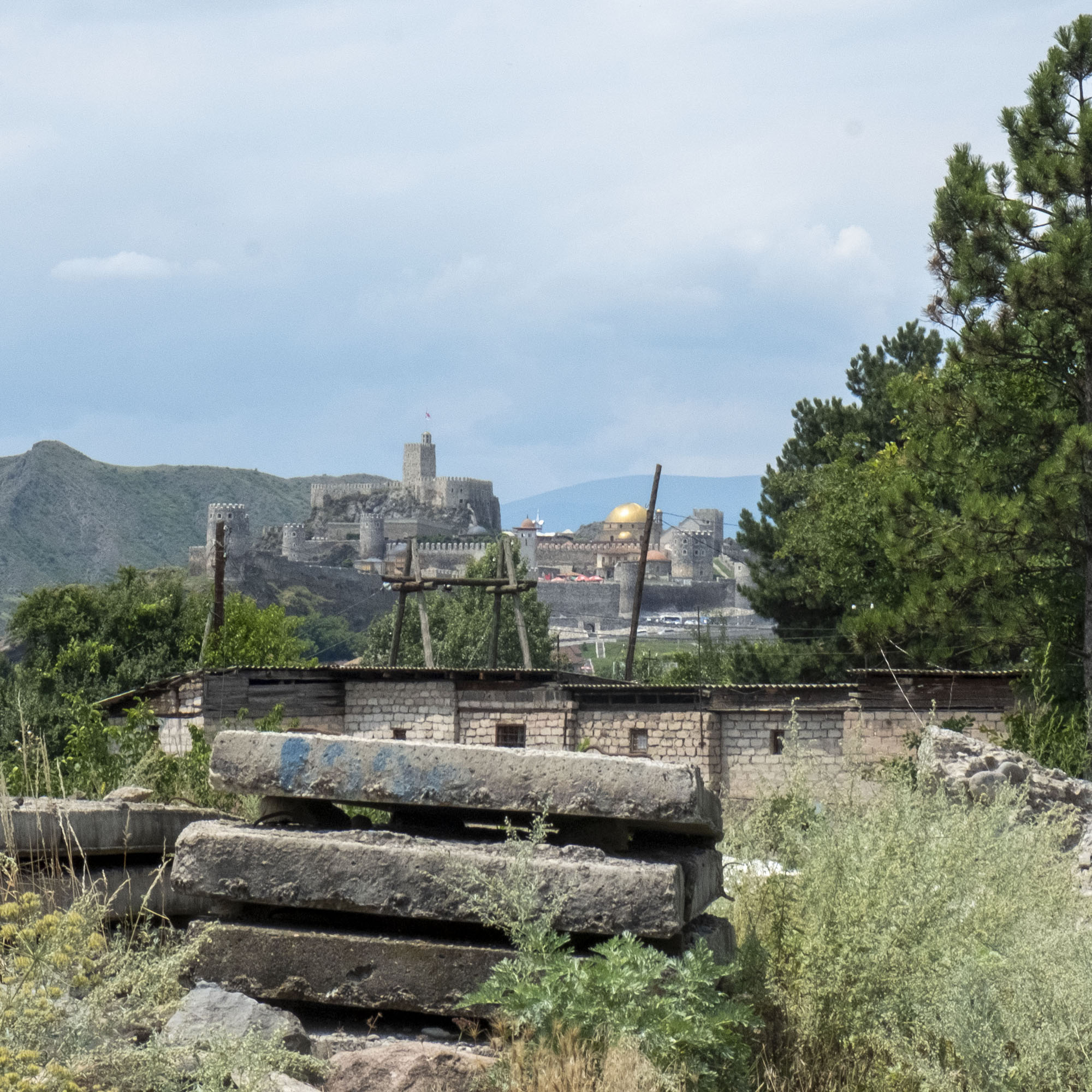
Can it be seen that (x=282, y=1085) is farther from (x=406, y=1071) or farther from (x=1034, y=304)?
(x=1034, y=304)

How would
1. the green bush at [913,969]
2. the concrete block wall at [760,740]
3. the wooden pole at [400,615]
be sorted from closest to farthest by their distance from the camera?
the green bush at [913,969], the concrete block wall at [760,740], the wooden pole at [400,615]

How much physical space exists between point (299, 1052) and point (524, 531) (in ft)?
417

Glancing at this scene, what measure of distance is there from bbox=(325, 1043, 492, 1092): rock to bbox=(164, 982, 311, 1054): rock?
0.17 metres

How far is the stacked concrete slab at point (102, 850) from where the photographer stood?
5.16m

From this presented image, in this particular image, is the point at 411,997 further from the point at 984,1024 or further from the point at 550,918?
the point at 984,1024

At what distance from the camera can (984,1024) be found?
3.97 m

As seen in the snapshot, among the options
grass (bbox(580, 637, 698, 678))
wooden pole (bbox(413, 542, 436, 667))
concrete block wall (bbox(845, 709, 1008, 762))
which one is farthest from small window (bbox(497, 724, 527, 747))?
grass (bbox(580, 637, 698, 678))

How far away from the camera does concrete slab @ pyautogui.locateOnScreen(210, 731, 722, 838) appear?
14.2 feet

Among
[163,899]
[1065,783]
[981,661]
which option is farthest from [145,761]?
[981,661]

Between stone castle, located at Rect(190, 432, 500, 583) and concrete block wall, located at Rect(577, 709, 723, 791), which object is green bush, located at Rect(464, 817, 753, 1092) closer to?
concrete block wall, located at Rect(577, 709, 723, 791)

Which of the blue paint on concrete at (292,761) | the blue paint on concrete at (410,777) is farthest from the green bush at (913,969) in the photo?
the blue paint on concrete at (292,761)

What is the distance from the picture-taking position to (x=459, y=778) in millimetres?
4414

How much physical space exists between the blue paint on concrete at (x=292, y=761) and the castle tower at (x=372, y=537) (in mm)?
116999

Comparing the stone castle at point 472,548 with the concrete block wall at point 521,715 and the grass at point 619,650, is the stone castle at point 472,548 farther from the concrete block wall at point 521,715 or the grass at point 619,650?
the concrete block wall at point 521,715
